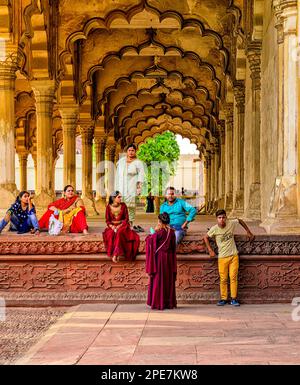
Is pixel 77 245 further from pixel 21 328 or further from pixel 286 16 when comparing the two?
pixel 286 16

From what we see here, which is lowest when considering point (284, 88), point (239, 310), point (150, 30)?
point (239, 310)

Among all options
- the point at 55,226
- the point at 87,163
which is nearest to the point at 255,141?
the point at 55,226

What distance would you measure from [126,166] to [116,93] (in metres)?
15.4

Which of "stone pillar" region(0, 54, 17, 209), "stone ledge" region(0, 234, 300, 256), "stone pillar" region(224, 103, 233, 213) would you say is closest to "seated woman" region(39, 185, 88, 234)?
"stone ledge" region(0, 234, 300, 256)

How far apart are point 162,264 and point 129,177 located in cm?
176

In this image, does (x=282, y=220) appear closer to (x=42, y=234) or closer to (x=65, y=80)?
(x=42, y=234)

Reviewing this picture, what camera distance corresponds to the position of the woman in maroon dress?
25.2 feet

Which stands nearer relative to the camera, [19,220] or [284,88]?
[284,88]

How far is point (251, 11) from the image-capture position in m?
11.4

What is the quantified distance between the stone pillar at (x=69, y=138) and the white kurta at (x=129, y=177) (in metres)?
9.13

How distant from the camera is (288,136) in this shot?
26.2 feet

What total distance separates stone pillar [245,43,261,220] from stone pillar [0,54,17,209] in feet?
12.1

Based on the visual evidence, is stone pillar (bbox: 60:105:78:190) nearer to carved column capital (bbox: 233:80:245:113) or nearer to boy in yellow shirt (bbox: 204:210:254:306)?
carved column capital (bbox: 233:80:245:113)

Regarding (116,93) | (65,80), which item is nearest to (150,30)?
(65,80)
